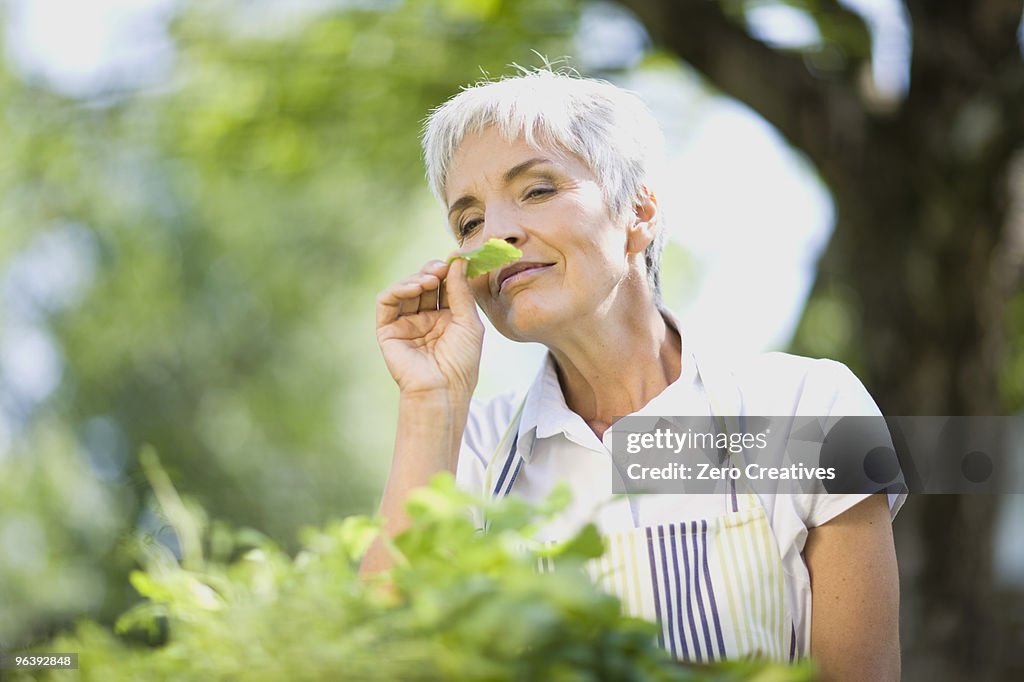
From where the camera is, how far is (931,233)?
146 inches

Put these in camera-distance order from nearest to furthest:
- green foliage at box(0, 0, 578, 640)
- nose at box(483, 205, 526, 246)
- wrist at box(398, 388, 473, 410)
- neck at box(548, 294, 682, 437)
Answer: wrist at box(398, 388, 473, 410) < nose at box(483, 205, 526, 246) < neck at box(548, 294, 682, 437) < green foliage at box(0, 0, 578, 640)

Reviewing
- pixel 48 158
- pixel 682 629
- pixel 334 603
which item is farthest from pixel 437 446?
pixel 48 158

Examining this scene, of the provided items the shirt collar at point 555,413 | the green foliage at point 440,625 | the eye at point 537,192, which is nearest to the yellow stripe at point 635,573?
the shirt collar at point 555,413

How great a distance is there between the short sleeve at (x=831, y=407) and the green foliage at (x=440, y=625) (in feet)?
2.62

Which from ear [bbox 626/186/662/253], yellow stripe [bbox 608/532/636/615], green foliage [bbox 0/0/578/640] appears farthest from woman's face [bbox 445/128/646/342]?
green foliage [bbox 0/0/578/640]

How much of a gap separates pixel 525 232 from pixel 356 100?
3.32 m

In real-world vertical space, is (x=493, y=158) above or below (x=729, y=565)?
above

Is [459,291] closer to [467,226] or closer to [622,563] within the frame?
[467,226]

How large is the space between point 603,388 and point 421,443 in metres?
0.48

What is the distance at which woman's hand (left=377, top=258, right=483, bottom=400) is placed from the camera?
1.70m

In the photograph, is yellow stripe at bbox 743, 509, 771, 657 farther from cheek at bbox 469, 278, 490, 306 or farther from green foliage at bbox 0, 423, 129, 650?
green foliage at bbox 0, 423, 129, 650

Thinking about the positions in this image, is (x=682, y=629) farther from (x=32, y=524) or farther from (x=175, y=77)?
(x=32, y=524)

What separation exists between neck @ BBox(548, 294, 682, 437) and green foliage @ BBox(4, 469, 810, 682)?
981 mm

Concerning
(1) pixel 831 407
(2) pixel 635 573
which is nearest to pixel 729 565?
(2) pixel 635 573
